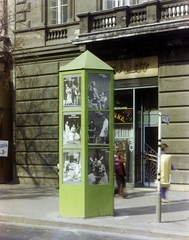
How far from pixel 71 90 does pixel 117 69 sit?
615 cm

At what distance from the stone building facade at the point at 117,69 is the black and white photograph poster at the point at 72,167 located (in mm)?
5487

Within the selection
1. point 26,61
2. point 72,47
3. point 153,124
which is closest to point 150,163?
point 153,124

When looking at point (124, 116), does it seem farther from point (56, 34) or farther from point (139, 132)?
point (56, 34)

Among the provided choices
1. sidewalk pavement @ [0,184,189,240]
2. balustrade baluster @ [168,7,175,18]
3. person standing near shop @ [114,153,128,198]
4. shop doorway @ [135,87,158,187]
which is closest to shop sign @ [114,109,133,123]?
shop doorway @ [135,87,158,187]

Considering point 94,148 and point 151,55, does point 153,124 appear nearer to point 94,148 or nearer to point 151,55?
point 151,55

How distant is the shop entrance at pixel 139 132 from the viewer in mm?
15891

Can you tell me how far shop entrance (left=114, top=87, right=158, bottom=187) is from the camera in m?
15.9

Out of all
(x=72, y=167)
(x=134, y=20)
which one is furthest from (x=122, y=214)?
(x=134, y=20)

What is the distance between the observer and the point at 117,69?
633 inches

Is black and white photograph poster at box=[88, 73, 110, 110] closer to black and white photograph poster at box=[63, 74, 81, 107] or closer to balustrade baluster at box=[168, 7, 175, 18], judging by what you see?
black and white photograph poster at box=[63, 74, 81, 107]

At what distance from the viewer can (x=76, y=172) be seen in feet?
33.1

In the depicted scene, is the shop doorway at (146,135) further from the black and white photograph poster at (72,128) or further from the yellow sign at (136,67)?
the black and white photograph poster at (72,128)

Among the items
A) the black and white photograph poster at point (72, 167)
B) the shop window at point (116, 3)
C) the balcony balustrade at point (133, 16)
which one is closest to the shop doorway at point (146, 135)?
the balcony balustrade at point (133, 16)

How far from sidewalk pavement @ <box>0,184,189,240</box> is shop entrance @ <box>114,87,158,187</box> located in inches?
37.1
